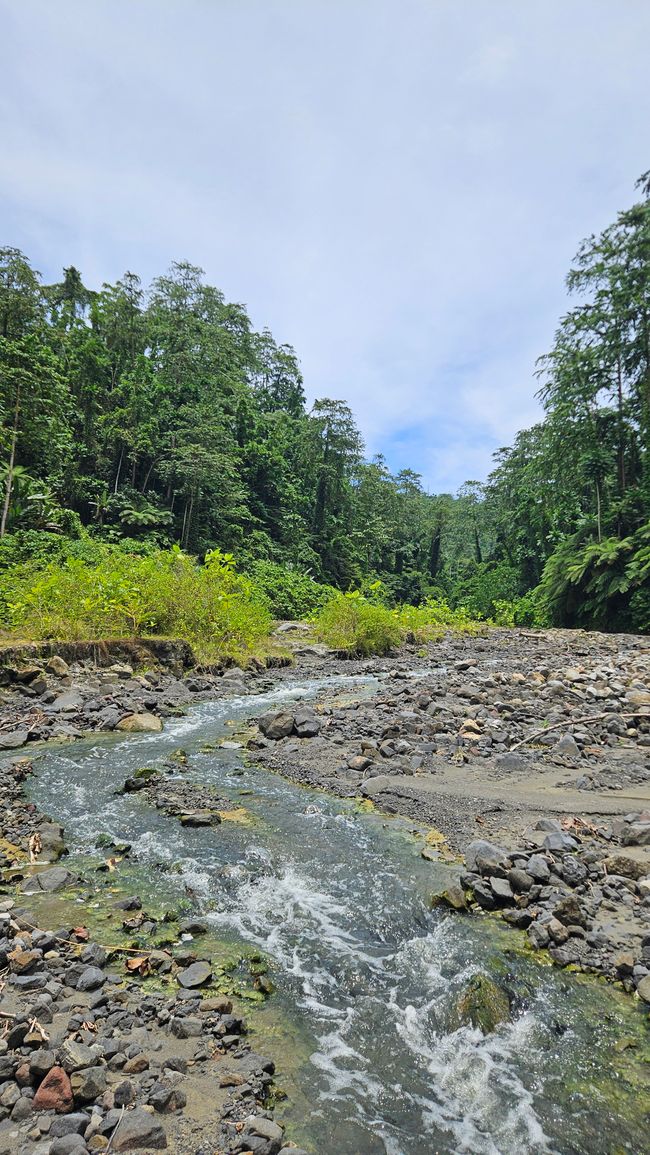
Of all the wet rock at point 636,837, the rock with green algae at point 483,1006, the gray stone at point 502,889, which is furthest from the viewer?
the wet rock at point 636,837

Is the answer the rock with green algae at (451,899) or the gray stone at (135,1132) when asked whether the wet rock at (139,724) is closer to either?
the rock with green algae at (451,899)

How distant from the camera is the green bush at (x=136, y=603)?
38.6 feet

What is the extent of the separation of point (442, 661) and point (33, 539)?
665 inches

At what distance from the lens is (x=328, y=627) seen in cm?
2014

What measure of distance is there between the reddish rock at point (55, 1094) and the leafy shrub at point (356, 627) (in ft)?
55.7

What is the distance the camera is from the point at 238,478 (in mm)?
38625

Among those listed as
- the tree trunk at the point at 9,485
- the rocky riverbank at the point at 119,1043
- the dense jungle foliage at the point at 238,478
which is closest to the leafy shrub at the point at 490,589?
the dense jungle foliage at the point at 238,478

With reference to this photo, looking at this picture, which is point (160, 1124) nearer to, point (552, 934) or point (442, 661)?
point (552, 934)

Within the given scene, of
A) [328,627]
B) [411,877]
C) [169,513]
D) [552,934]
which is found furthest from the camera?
[169,513]

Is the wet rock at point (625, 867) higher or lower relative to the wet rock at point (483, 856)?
higher

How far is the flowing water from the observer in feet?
7.91

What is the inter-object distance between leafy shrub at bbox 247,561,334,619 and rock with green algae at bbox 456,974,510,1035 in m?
23.7

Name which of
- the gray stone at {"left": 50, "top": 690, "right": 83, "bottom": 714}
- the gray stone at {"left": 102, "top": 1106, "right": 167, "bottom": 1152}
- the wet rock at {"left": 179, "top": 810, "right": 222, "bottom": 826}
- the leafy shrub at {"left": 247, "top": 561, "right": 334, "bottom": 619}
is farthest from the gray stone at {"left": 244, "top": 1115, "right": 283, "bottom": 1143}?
the leafy shrub at {"left": 247, "top": 561, "right": 334, "bottom": 619}

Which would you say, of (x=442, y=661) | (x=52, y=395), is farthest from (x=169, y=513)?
(x=442, y=661)
